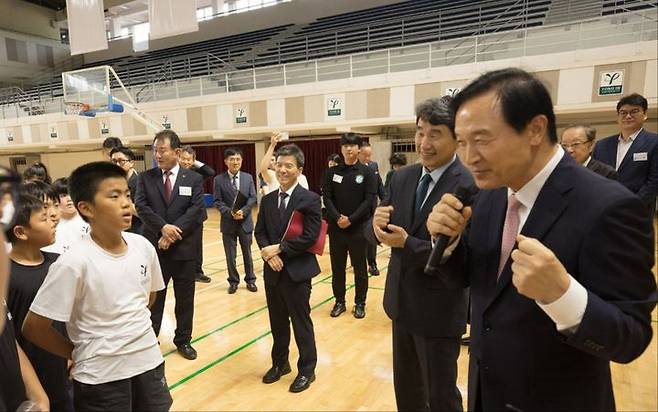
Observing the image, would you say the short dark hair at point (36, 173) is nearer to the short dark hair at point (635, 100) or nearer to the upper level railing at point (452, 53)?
the short dark hair at point (635, 100)

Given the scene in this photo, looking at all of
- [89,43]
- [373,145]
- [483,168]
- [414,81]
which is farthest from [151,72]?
[483,168]

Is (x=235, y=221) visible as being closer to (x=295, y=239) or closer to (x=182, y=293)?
(x=182, y=293)

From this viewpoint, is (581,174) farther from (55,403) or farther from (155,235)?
(155,235)

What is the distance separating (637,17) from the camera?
7.45 meters

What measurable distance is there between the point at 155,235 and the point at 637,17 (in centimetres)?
940

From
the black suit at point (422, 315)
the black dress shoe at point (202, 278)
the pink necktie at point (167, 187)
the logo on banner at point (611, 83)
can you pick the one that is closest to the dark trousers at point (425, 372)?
the black suit at point (422, 315)

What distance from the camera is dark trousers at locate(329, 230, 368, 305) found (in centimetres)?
420

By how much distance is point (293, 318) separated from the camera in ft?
9.29

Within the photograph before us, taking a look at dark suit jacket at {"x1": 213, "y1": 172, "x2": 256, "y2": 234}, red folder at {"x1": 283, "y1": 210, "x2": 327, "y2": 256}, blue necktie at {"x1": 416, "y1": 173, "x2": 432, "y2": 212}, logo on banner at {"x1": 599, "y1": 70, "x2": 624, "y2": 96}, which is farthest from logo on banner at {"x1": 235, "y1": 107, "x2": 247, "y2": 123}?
blue necktie at {"x1": 416, "y1": 173, "x2": 432, "y2": 212}

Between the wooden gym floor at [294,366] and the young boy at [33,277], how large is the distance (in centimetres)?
104

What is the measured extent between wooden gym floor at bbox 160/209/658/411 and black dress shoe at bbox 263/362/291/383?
0.16ft

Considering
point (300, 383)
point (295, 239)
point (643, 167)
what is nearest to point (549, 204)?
point (295, 239)

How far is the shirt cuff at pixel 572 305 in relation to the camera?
87cm

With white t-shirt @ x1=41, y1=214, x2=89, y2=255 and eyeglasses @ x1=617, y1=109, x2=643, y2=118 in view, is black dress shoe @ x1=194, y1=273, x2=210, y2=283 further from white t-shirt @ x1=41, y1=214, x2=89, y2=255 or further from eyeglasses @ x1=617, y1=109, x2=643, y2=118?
eyeglasses @ x1=617, y1=109, x2=643, y2=118
